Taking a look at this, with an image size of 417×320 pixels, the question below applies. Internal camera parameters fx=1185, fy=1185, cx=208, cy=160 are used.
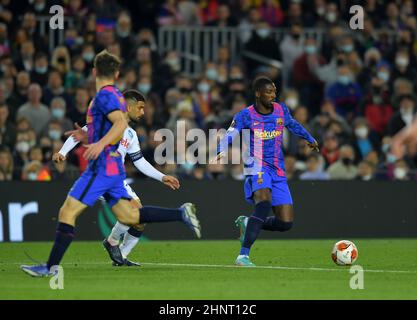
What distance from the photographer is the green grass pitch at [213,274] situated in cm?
1117

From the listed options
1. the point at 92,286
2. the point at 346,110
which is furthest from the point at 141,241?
the point at 92,286

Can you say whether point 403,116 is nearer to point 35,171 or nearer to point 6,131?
point 35,171

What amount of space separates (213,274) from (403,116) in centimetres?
1091

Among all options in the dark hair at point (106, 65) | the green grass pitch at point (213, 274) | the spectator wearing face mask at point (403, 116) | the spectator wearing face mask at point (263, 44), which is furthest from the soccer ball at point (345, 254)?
the spectator wearing face mask at point (263, 44)

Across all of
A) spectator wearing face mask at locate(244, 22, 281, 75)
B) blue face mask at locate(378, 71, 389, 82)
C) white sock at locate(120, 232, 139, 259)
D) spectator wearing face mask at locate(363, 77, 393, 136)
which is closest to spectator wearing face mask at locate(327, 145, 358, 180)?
spectator wearing face mask at locate(363, 77, 393, 136)

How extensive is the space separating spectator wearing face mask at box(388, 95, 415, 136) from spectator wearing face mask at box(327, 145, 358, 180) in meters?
1.45

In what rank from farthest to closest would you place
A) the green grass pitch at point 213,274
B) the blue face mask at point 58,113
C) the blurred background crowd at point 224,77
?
the blue face mask at point 58,113 < the blurred background crowd at point 224,77 < the green grass pitch at point 213,274

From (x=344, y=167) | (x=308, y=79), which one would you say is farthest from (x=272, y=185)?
(x=308, y=79)

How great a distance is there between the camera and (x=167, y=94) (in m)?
22.6

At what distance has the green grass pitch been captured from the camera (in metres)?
11.2

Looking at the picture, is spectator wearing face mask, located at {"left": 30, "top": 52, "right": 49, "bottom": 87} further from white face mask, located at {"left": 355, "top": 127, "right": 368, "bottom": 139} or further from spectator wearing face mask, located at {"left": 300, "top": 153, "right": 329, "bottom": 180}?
white face mask, located at {"left": 355, "top": 127, "right": 368, "bottom": 139}

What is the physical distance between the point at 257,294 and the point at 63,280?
231 centimetres

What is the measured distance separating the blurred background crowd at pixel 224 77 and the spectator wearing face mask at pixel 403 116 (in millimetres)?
28

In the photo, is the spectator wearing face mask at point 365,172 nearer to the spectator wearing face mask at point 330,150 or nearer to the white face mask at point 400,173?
the white face mask at point 400,173
